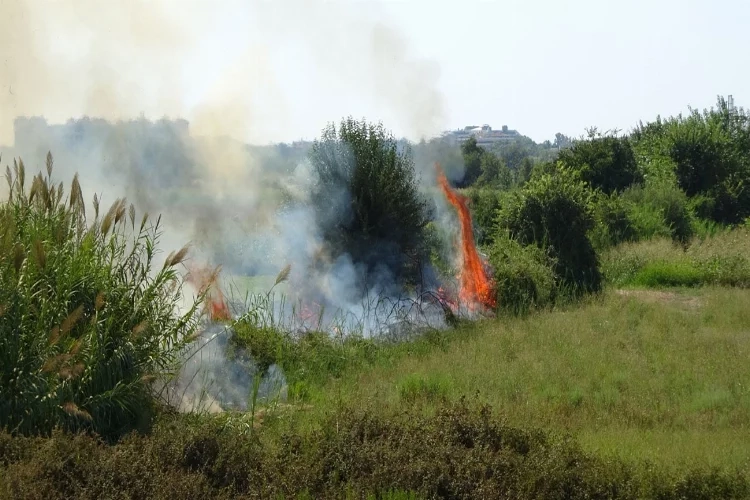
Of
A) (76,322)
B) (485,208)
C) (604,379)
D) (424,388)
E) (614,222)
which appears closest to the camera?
(76,322)

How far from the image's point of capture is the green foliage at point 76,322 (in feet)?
18.5

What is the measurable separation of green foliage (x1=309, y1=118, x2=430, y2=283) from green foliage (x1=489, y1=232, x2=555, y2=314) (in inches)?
50.8

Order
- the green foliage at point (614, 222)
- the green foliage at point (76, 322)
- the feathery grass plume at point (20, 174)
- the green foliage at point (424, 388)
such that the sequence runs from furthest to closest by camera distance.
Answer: the green foliage at point (614, 222) < the green foliage at point (424, 388) < the feathery grass plume at point (20, 174) < the green foliage at point (76, 322)

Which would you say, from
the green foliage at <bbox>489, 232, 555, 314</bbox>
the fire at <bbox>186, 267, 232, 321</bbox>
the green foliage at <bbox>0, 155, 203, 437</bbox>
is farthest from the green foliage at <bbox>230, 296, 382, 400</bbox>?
the green foliage at <bbox>489, 232, 555, 314</bbox>

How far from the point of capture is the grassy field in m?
6.55

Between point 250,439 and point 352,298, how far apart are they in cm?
611

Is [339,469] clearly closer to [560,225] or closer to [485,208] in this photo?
[560,225]

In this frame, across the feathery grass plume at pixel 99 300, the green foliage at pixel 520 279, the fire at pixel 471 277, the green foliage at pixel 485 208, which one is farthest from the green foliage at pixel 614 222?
the feathery grass plume at pixel 99 300

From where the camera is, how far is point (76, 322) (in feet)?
20.4

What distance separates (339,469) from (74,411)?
1820 millimetres

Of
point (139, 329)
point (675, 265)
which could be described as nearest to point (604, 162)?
point (675, 265)

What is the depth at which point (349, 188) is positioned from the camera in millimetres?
12484

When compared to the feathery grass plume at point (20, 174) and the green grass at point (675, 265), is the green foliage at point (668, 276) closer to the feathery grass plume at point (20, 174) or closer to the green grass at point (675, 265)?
the green grass at point (675, 265)

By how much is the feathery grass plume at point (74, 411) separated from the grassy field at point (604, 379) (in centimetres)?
183
